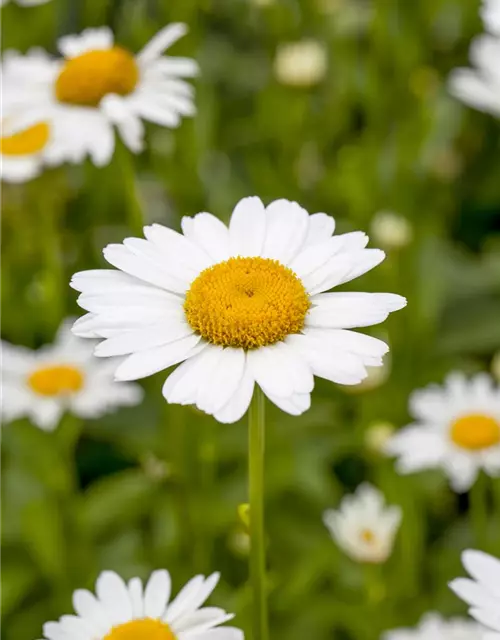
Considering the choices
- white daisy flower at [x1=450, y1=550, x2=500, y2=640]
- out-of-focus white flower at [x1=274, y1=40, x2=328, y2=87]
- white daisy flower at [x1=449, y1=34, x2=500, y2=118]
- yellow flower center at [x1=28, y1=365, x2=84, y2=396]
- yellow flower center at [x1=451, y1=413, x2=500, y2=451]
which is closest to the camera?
white daisy flower at [x1=450, y1=550, x2=500, y2=640]

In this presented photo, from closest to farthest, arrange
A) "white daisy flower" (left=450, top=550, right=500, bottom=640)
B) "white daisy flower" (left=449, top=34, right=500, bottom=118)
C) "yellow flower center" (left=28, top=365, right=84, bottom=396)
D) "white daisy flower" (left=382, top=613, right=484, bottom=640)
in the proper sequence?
"white daisy flower" (left=450, top=550, right=500, bottom=640), "white daisy flower" (left=382, top=613, right=484, bottom=640), "yellow flower center" (left=28, top=365, right=84, bottom=396), "white daisy flower" (left=449, top=34, right=500, bottom=118)

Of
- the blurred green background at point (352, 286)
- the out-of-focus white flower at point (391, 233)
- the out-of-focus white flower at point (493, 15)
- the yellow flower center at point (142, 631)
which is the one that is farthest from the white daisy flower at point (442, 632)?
the out-of-focus white flower at point (493, 15)

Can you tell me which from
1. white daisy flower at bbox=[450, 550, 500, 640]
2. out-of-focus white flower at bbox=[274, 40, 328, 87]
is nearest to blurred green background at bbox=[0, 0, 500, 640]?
out-of-focus white flower at bbox=[274, 40, 328, 87]

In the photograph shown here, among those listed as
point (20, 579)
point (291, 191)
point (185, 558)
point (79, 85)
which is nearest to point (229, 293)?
point (79, 85)

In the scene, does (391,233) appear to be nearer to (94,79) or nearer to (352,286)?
(352,286)

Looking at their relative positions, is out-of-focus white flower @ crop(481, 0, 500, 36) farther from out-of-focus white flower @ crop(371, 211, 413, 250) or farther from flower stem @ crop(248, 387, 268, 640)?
flower stem @ crop(248, 387, 268, 640)

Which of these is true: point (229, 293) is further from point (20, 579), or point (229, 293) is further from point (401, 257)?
point (401, 257)

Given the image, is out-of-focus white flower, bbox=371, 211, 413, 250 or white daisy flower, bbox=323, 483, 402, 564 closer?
white daisy flower, bbox=323, 483, 402, 564

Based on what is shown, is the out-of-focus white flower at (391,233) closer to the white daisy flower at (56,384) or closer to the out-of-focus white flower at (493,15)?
the out-of-focus white flower at (493,15)
